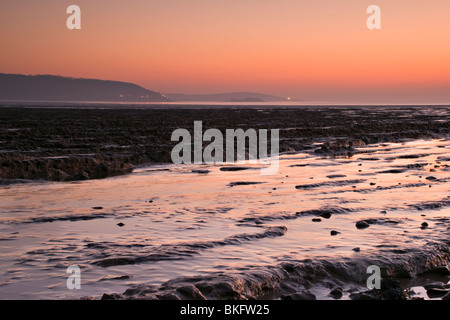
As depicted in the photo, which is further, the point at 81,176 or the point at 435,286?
the point at 81,176

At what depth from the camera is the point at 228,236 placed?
941 cm

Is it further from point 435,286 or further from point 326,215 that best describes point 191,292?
point 326,215

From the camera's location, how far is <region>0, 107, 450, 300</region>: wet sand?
22.9 feet

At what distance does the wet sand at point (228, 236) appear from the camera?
6.98m

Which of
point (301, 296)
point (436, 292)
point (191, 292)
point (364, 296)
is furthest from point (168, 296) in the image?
point (436, 292)

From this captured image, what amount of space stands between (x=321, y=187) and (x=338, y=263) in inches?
300

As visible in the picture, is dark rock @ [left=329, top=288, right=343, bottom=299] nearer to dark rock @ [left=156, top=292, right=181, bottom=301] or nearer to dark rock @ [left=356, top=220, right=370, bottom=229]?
dark rock @ [left=156, top=292, right=181, bottom=301]

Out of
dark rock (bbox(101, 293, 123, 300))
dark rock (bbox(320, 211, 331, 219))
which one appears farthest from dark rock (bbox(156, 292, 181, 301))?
dark rock (bbox(320, 211, 331, 219))

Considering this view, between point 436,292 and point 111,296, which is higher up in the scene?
point 111,296

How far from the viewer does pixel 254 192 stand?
14383mm
